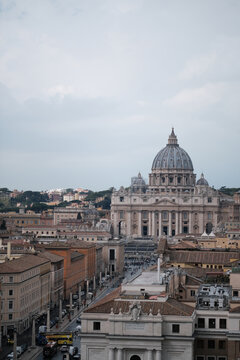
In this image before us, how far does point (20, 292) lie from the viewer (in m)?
63.0

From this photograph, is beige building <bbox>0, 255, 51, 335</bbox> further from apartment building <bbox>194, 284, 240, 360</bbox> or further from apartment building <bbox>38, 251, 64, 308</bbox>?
apartment building <bbox>194, 284, 240, 360</bbox>

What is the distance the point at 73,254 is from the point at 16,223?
291ft

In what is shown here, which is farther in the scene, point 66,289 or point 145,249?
point 145,249

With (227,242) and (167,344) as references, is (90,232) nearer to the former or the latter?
(227,242)

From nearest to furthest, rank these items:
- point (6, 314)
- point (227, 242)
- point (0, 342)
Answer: point (0, 342), point (6, 314), point (227, 242)

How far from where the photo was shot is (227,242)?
104 meters

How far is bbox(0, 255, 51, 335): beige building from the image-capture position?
61641mm

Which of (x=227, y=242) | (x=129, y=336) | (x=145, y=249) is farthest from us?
(x=145, y=249)

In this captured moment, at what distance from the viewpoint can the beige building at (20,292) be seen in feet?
202

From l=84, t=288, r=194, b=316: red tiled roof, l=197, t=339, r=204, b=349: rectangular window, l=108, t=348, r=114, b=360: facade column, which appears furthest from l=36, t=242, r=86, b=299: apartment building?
l=108, t=348, r=114, b=360: facade column

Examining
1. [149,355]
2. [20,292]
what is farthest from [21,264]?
[149,355]

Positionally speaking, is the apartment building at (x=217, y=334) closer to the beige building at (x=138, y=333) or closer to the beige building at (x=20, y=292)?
the beige building at (x=138, y=333)

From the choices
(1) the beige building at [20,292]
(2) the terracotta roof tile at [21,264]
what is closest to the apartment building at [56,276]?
(2) the terracotta roof tile at [21,264]

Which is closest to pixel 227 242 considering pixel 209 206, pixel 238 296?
pixel 238 296
